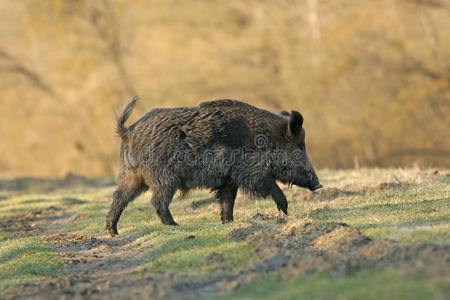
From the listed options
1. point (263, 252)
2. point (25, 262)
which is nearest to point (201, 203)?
point (25, 262)

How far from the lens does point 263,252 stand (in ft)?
26.5

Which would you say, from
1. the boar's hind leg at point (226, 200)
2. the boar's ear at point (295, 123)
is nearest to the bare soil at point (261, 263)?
the boar's hind leg at point (226, 200)

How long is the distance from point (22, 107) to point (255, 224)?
3542cm

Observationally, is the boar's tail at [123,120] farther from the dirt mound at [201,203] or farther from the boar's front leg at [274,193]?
the dirt mound at [201,203]

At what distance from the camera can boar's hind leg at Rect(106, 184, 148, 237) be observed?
37.8 ft

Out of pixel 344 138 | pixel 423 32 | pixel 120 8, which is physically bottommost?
pixel 344 138

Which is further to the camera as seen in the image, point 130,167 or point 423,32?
point 423,32

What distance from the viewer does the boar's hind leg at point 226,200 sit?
11727 mm

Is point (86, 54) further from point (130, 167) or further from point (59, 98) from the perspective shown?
point (130, 167)

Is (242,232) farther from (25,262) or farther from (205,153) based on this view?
(25,262)

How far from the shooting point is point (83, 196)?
20078mm

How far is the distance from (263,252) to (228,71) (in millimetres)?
31092

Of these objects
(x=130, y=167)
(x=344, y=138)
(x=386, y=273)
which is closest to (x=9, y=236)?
→ (x=130, y=167)

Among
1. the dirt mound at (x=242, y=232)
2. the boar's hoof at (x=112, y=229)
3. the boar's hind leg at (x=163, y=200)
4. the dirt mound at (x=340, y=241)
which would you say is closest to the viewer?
the dirt mound at (x=340, y=241)
